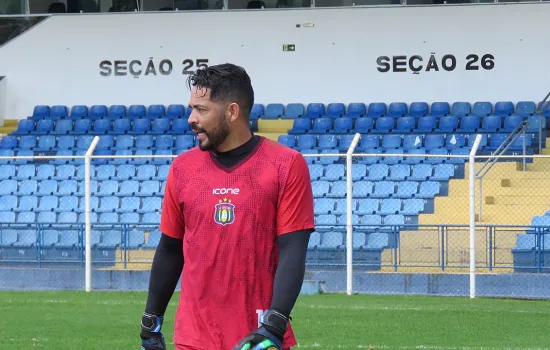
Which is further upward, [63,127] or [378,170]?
[63,127]

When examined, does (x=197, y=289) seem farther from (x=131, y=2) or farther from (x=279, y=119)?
(x=131, y=2)

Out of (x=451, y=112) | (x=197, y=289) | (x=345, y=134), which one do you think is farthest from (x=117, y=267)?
(x=197, y=289)

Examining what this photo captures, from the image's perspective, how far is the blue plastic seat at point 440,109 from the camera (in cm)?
2409

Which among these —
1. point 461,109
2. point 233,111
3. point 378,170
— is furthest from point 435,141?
point 233,111

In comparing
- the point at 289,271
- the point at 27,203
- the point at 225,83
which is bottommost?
the point at 27,203

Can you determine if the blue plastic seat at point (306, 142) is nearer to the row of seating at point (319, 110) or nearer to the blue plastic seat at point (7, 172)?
the row of seating at point (319, 110)

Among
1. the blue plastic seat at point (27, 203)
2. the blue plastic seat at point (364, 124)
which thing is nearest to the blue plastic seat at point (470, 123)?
the blue plastic seat at point (364, 124)

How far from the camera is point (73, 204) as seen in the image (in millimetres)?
20406

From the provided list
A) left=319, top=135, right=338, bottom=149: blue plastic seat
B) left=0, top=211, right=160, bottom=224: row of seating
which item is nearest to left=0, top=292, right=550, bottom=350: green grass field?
left=0, top=211, right=160, bottom=224: row of seating

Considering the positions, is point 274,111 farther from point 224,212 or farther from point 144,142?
point 224,212

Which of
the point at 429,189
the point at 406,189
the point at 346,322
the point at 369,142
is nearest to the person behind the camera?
the point at 346,322

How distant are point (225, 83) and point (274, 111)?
20787mm

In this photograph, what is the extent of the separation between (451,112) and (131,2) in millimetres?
7765

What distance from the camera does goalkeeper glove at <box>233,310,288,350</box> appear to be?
14.0 feet
